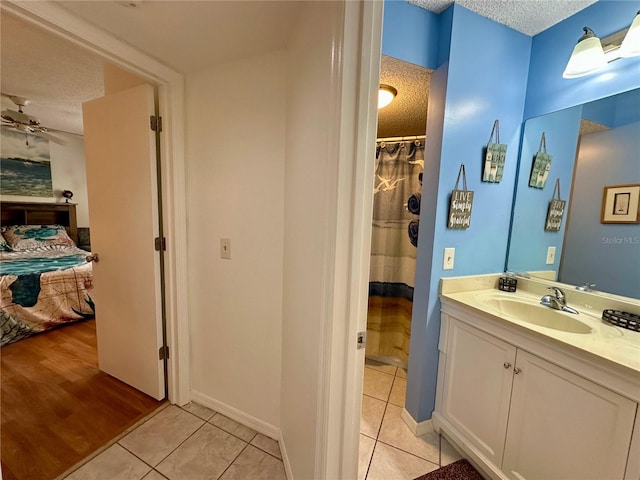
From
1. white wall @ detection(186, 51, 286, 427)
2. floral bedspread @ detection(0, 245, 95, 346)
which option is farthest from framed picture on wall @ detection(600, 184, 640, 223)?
floral bedspread @ detection(0, 245, 95, 346)

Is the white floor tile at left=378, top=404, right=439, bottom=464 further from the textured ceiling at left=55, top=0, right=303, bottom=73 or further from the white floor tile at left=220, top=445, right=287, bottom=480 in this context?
the textured ceiling at left=55, top=0, right=303, bottom=73

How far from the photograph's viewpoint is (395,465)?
4.49ft

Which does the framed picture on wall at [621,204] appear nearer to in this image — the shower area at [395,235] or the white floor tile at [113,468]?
the shower area at [395,235]

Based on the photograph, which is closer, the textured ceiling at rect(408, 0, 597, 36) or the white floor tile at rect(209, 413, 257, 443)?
the textured ceiling at rect(408, 0, 597, 36)

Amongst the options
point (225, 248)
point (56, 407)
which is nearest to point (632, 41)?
point (225, 248)

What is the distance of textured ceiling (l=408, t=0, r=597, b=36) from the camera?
1291 millimetres

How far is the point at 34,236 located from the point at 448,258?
5.14 meters

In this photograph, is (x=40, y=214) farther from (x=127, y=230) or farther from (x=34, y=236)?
(x=127, y=230)

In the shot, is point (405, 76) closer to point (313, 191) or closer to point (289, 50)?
point (289, 50)

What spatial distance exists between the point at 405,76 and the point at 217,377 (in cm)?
218

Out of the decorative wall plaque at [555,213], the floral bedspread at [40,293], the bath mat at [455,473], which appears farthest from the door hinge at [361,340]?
the floral bedspread at [40,293]

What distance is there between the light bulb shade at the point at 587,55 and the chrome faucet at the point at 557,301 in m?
1.11

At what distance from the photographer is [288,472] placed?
1.25 m

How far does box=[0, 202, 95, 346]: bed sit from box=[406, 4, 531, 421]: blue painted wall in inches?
134
